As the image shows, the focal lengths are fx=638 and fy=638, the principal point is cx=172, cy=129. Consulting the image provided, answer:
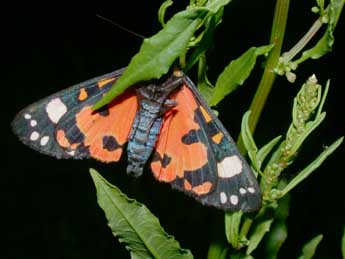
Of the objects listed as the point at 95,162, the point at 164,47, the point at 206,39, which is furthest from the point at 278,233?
the point at 95,162

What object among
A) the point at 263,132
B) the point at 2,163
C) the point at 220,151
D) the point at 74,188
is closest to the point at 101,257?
the point at 74,188

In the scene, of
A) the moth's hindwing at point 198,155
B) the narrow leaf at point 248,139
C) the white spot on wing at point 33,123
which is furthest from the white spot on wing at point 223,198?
the white spot on wing at point 33,123

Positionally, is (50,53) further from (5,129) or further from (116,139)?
(116,139)

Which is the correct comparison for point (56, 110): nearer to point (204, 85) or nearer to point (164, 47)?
point (204, 85)

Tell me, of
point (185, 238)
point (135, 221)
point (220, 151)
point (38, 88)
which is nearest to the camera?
point (135, 221)

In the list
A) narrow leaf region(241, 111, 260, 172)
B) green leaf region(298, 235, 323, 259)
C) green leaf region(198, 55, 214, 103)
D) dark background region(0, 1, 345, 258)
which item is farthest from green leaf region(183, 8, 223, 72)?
dark background region(0, 1, 345, 258)
